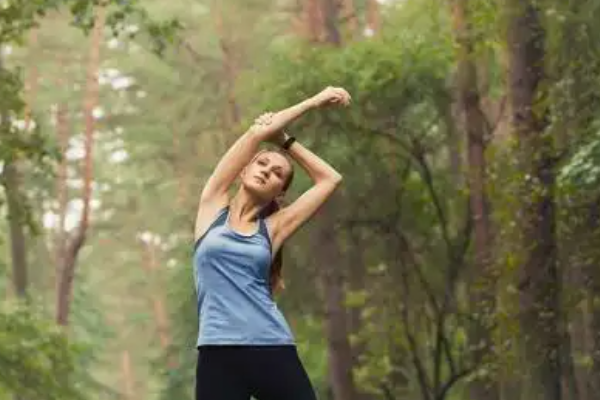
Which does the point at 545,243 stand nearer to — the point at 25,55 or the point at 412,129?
the point at 412,129

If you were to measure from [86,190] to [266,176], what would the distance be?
35.1 metres

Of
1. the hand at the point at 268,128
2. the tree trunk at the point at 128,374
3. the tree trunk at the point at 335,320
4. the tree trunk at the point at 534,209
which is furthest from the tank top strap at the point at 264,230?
the tree trunk at the point at 128,374

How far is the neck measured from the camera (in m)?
5.36

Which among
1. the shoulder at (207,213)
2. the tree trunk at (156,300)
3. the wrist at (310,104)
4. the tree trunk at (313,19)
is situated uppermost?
the tree trunk at (313,19)

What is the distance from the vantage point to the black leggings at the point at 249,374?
5.18 meters

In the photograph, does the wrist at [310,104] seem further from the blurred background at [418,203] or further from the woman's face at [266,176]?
the blurred background at [418,203]

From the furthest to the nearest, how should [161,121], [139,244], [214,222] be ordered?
1. [139,244]
2. [161,121]
3. [214,222]

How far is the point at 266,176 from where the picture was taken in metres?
5.39

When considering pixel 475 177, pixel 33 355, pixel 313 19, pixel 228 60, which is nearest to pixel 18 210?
pixel 33 355

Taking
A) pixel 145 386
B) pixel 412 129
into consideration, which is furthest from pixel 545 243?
pixel 145 386

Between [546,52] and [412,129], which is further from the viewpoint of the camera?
[412,129]

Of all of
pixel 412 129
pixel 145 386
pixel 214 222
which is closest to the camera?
pixel 214 222

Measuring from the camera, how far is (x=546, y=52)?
56.0 ft

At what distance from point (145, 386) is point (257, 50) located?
3095 cm
